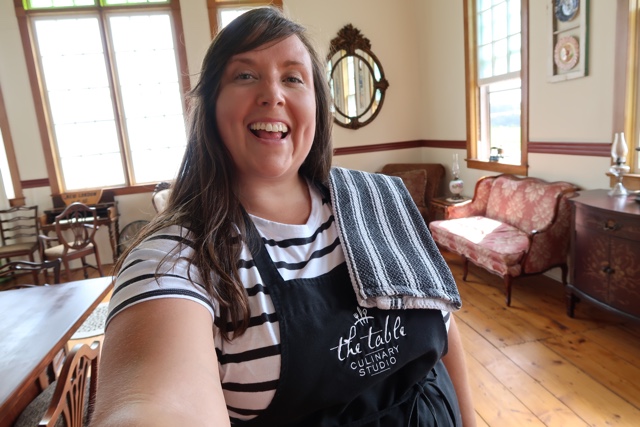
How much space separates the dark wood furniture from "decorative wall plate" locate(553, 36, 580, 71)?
4583mm

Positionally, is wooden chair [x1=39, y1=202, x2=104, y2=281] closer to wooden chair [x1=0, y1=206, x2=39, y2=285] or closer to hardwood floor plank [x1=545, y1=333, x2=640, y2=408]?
wooden chair [x1=0, y1=206, x2=39, y2=285]

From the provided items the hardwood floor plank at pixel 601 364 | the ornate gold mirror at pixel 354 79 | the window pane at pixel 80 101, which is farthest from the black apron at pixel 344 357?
the window pane at pixel 80 101

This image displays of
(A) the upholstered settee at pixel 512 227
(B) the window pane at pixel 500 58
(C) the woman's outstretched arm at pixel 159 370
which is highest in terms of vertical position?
(B) the window pane at pixel 500 58

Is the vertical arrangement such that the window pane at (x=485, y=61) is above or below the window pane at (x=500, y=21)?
below

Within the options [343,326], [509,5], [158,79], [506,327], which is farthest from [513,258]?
[158,79]

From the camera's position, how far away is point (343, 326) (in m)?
0.73

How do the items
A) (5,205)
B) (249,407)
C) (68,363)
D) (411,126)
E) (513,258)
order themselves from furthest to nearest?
(411,126)
(5,205)
(513,258)
(68,363)
(249,407)

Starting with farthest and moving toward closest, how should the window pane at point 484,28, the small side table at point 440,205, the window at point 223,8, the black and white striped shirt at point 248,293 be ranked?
the window at point 223,8 → the small side table at point 440,205 → the window pane at point 484,28 → the black and white striped shirt at point 248,293

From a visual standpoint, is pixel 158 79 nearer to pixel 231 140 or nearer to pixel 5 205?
pixel 5 205

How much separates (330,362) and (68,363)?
3.23ft

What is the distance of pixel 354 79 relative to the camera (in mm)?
5289

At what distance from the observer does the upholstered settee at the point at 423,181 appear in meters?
4.85

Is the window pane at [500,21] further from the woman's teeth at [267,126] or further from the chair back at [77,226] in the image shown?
the chair back at [77,226]

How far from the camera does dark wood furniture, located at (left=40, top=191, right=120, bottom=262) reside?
456 cm
